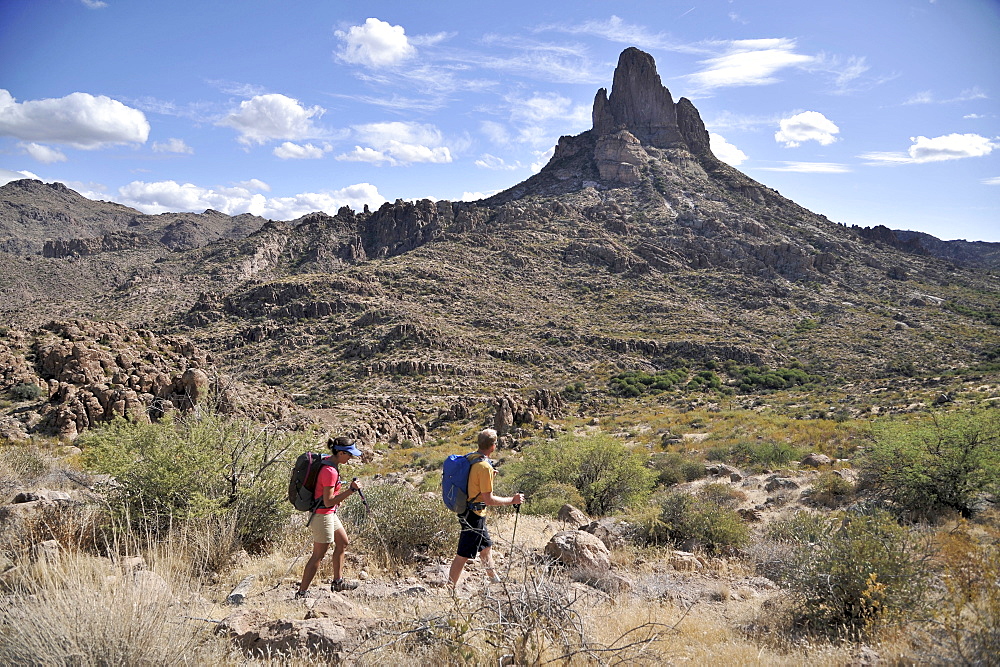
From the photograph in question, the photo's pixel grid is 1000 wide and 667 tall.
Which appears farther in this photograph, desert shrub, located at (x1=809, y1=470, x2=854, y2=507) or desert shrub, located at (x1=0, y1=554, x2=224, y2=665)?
desert shrub, located at (x1=809, y1=470, x2=854, y2=507)

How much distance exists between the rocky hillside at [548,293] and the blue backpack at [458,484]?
72.2 feet

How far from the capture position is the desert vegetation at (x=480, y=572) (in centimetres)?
322

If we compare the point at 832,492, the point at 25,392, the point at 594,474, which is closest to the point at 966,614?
the point at 832,492

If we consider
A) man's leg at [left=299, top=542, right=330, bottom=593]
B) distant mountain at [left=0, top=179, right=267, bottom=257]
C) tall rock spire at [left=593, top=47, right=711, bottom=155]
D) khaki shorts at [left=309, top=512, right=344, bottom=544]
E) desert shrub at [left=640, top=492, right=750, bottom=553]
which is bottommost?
desert shrub at [left=640, top=492, right=750, bottom=553]

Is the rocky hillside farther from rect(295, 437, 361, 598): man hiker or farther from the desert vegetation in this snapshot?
rect(295, 437, 361, 598): man hiker

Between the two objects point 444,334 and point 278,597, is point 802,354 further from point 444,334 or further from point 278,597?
point 278,597

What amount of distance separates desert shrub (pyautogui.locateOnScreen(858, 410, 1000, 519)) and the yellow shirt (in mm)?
7620

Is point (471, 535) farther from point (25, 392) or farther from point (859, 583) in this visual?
point (25, 392)

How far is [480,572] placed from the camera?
216 inches

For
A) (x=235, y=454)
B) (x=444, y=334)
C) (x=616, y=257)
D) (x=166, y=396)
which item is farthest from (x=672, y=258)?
(x=235, y=454)

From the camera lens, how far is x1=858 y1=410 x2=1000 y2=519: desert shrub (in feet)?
28.4

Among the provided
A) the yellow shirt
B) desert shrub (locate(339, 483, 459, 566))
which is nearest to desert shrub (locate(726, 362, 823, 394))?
desert shrub (locate(339, 483, 459, 566))

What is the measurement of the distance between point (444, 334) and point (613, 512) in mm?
38445

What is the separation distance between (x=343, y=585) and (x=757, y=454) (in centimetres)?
1534
